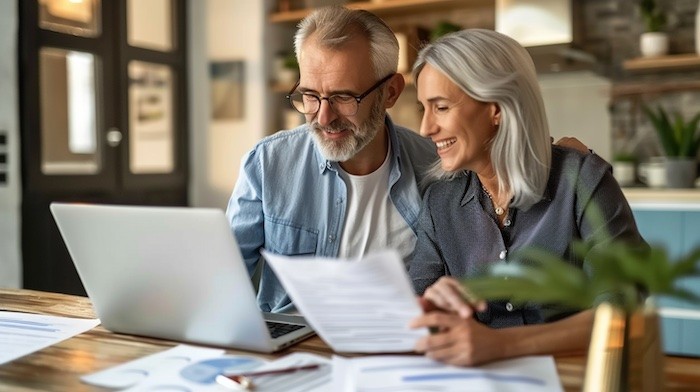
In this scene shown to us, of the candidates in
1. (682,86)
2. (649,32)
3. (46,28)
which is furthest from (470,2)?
(46,28)

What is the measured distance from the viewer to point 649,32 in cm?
358

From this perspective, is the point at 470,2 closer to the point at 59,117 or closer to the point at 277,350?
the point at 59,117

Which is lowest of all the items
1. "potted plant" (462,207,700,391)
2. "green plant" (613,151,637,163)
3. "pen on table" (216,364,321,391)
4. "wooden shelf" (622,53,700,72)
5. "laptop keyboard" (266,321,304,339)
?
"laptop keyboard" (266,321,304,339)

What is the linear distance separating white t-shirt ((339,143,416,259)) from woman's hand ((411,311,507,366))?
774 mm

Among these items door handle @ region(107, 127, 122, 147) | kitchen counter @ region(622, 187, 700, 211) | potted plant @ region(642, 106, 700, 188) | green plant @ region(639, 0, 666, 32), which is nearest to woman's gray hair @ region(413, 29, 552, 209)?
kitchen counter @ region(622, 187, 700, 211)

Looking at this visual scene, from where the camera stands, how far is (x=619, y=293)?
795 millimetres

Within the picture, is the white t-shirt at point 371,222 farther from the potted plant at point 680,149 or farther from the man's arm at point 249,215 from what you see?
the potted plant at point 680,149

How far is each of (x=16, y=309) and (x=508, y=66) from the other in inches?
47.7

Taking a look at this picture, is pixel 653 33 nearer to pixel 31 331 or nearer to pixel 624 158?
pixel 624 158

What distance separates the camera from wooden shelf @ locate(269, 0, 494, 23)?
4.03 m

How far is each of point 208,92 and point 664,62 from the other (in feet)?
8.96

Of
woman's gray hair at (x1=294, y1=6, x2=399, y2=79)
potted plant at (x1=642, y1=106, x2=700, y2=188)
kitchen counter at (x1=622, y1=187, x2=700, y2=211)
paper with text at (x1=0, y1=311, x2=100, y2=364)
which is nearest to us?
paper with text at (x1=0, y1=311, x2=100, y2=364)

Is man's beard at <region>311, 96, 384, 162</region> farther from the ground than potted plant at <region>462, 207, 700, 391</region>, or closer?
farther from the ground

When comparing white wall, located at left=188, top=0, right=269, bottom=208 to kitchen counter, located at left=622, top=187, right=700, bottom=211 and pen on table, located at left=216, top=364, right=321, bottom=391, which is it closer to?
kitchen counter, located at left=622, top=187, right=700, bottom=211
